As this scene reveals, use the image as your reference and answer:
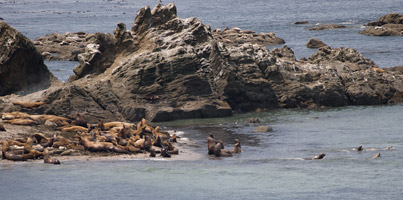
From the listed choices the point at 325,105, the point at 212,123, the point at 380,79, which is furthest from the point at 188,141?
the point at 380,79

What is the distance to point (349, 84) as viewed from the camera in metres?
35.3

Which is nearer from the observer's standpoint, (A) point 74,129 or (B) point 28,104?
(A) point 74,129

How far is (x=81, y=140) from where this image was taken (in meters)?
23.7

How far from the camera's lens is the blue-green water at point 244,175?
19234 millimetres

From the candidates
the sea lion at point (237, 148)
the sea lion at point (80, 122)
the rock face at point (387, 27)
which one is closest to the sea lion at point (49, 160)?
the sea lion at point (80, 122)

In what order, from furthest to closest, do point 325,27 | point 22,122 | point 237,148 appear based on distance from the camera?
1. point 325,27
2. point 22,122
3. point 237,148

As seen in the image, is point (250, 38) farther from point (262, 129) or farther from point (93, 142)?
point (93, 142)

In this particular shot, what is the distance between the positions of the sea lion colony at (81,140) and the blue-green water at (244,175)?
815mm

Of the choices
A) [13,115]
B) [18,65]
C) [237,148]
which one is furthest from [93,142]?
[18,65]

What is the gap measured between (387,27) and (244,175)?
180 ft

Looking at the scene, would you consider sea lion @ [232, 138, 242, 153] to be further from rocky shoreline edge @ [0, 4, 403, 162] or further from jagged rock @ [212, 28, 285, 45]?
jagged rock @ [212, 28, 285, 45]

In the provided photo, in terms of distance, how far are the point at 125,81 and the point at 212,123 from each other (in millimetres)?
4872

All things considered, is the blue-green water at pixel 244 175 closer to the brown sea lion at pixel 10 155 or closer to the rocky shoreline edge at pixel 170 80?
the brown sea lion at pixel 10 155

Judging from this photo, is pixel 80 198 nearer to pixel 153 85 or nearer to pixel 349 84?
pixel 153 85
